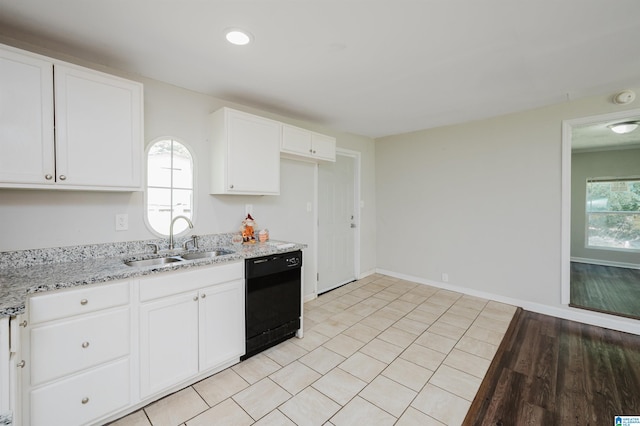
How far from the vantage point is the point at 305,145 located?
10.6 feet

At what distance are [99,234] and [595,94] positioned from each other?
4809 mm

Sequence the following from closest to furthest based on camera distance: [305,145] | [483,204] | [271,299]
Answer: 1. [271,299]
2. [305,145]
3. [483,204]

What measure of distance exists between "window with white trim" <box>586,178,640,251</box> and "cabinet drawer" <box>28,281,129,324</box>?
309 inches

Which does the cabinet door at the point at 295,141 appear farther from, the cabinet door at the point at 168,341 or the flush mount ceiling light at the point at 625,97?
the flush mount ceiling light at the point at 625,97

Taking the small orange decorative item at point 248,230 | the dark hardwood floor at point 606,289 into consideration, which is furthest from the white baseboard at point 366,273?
the dark hardwood floor at point 606,289


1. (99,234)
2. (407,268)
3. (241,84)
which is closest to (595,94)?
(407,268)

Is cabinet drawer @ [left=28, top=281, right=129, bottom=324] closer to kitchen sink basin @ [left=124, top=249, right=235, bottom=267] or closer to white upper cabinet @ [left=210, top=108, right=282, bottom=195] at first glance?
kitchen sink basin @ [left=124, top=249, right=235, bottom=267]

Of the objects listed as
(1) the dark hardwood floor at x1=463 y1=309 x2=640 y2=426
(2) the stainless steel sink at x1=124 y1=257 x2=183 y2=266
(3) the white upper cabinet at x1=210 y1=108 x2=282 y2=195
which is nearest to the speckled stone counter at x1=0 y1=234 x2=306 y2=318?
(2) the stainless steel sink at x1=124 y1=257 x2=183 y2=266

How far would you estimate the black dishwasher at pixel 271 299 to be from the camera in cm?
232

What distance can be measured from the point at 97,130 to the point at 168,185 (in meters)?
0.72

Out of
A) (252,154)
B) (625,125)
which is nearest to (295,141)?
(252,154)

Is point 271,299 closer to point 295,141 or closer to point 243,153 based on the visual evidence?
point 243,153

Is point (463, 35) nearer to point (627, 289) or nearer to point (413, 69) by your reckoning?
point (413, 69)

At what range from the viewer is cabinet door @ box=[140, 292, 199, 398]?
177 cm
